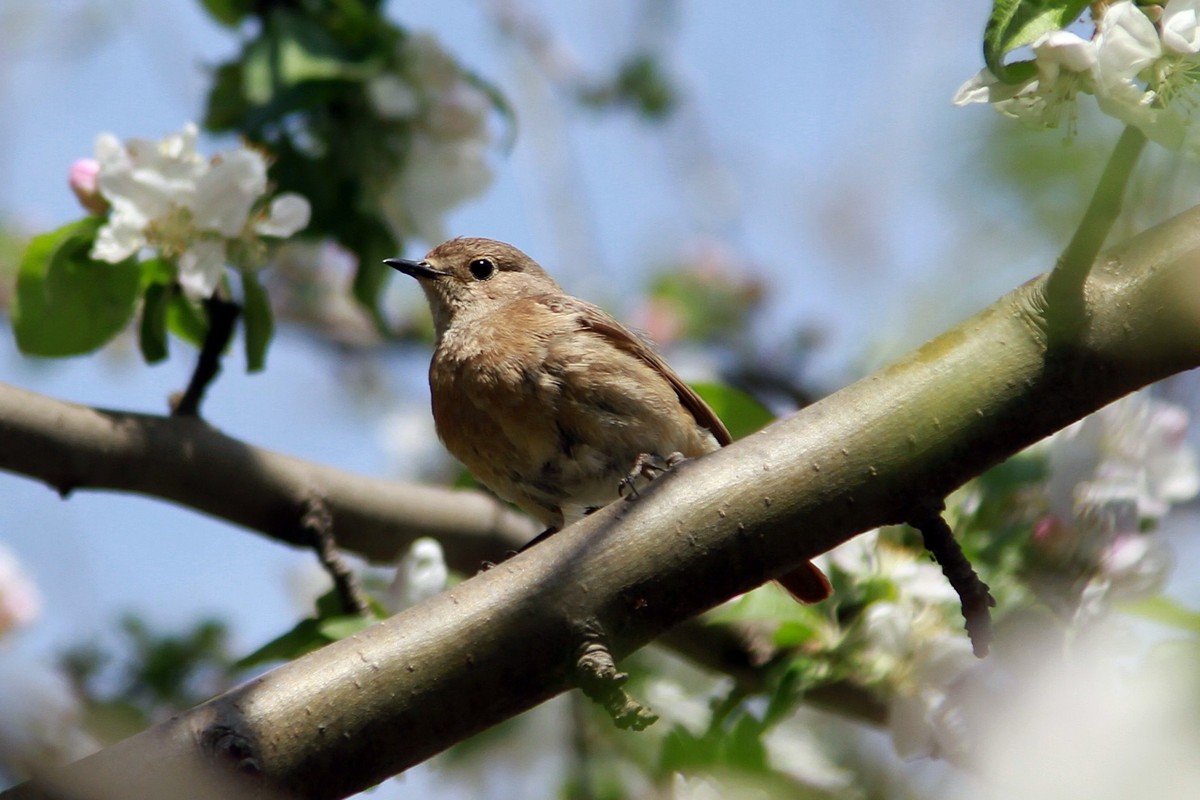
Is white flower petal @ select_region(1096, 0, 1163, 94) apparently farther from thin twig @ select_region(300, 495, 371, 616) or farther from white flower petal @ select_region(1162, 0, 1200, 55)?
thin twig @ select_region(300, 495, 371, 616)

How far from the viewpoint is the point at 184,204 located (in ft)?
11.4

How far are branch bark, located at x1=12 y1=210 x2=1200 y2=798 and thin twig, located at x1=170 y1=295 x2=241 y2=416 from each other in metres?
1.30

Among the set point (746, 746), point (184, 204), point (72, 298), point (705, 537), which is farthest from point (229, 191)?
point (746, 746)

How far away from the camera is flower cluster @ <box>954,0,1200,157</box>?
2.16m

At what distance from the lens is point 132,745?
2.28m

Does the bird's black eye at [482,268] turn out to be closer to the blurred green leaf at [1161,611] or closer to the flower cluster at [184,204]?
the flower cluster at [184,204]

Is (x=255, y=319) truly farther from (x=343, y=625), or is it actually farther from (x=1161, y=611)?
(x=1161, y=611)

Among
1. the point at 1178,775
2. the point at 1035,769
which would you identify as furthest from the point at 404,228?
the point at 1178,775

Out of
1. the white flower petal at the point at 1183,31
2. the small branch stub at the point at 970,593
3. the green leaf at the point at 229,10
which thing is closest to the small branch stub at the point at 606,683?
the small branch stub at the point at 970,593

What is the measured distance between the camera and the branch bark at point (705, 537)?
2.33 meters

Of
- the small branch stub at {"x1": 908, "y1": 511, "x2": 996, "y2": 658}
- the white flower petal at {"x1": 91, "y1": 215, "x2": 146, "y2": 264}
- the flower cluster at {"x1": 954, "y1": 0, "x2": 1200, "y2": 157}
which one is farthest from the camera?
the white flower petal at {"x1": 91, "y1": 215, "x2": 146, "y2": 264}

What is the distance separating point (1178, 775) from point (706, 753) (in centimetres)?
121

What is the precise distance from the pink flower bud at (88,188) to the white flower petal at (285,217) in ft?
1.45

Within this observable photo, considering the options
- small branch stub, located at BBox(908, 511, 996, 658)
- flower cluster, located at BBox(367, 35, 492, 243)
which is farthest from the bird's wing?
small branch stub, located at BBox(908, 511, 996, 658)
